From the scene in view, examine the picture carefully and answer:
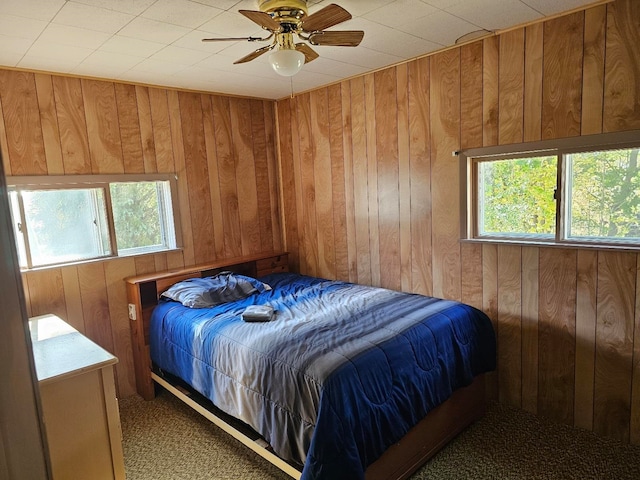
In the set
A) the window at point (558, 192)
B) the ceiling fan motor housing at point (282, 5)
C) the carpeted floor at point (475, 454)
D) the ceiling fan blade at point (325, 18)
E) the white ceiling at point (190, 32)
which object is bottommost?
the carpeted floor at point (475, 454)

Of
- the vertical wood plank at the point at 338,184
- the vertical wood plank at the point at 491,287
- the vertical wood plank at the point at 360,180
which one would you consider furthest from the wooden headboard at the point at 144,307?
the vertical wood plank at the point at 491,287

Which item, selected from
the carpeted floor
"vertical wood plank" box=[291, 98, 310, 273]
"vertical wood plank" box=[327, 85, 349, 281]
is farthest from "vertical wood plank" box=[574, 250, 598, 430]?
"vertical wood plank" box=[291, 98, 310, 273]

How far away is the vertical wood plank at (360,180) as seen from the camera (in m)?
3.36

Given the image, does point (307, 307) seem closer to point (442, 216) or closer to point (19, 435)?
point (442, 216)

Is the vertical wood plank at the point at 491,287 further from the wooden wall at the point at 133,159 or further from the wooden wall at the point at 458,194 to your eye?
the wooden wall at the point at 133,159

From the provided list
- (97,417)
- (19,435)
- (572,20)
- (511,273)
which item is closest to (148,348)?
(97,417)

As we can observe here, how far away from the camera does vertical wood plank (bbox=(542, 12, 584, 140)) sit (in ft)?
7.46

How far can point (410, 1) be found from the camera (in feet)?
6.58

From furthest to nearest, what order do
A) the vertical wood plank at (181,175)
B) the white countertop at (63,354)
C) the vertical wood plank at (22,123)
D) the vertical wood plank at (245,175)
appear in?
1. the vertical wood plank at (245,175)
2. the vertical wood plank at (181,175)
3. the vertical wood plank at (22,123)
4. the white countertop at (63,354)

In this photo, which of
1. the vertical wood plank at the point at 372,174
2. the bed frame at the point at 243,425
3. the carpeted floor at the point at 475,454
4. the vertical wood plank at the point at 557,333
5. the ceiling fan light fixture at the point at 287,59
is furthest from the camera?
the vertical wood plank at the point at 372,174

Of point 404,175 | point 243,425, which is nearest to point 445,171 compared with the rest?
point 404,175

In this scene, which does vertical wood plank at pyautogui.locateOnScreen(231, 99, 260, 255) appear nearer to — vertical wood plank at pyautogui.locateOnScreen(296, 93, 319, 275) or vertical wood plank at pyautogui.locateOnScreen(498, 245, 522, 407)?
vertical wood plank at pyautogui.locateOnScreen(296, 93, 319, 275)

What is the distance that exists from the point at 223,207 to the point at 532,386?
9.09 feet

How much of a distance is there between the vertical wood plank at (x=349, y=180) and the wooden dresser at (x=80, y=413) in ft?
6.95
